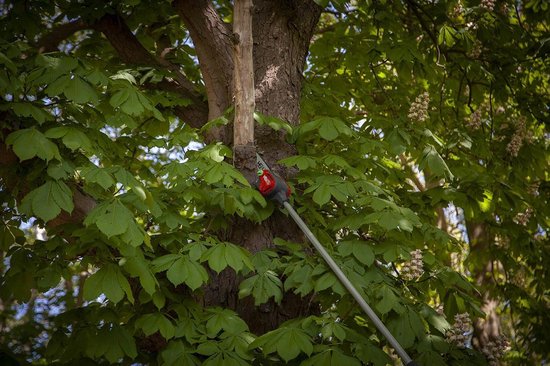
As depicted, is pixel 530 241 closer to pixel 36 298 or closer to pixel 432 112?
pixel 432 112

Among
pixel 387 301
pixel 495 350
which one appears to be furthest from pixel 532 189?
pixel 387 301

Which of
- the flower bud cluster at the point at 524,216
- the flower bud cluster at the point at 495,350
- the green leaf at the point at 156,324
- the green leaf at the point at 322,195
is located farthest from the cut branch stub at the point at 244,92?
the flower bud cluster at the point at 524,216

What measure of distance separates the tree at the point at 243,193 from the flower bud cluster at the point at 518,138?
24mm

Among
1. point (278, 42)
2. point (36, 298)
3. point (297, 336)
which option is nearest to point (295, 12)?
point (278, 42)

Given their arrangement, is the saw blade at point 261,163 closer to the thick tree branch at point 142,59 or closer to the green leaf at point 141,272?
the thick tree branch at point 142,59

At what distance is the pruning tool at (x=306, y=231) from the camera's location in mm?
2762

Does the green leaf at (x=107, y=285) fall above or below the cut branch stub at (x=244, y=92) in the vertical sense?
below

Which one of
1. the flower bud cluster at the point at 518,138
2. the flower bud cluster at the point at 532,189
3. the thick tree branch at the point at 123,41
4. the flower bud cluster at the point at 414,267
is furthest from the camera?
the flower bud cluster at the point at 532,189

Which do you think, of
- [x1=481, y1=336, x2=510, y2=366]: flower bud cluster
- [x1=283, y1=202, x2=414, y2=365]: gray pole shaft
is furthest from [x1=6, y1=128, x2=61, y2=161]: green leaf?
[x1=481, y1=336, x2=510, y2=366]: flower bud cluster

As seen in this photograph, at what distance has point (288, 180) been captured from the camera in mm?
3543

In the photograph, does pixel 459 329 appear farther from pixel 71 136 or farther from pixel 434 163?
pixel 71 136

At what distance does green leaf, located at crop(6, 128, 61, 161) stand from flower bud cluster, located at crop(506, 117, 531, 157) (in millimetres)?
3172

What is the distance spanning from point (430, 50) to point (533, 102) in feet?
2.81

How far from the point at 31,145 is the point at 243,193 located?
1.01 m
